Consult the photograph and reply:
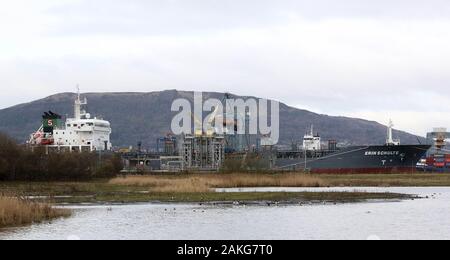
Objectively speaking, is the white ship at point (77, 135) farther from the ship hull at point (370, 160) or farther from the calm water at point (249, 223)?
the calm water at point (249, 223)

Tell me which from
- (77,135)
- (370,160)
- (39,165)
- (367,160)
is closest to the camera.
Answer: (39,165)

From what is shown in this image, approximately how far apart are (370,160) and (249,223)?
9521 cm

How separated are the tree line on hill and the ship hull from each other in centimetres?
4793

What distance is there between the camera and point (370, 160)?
135 m

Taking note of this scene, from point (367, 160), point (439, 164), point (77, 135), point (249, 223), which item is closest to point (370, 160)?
point (367, 160)

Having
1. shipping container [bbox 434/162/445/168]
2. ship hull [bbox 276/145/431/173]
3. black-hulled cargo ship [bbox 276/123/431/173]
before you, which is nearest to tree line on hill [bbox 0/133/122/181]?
black-hulled cargo ship [bbox 276/123/431/173]

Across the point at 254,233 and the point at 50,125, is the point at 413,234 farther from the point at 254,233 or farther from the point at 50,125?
the point at 50,125

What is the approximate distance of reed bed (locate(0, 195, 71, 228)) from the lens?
1595 inches

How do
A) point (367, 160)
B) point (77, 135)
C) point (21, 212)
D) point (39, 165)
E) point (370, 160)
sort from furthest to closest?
point (77, 135) → point (367, 160) → point (370, 160) → point (39, 165) → point (21, 212)

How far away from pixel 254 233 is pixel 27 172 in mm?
57099

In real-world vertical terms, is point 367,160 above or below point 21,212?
above

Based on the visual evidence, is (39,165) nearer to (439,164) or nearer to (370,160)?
(370,160)

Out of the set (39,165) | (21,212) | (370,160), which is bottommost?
(21,212)
